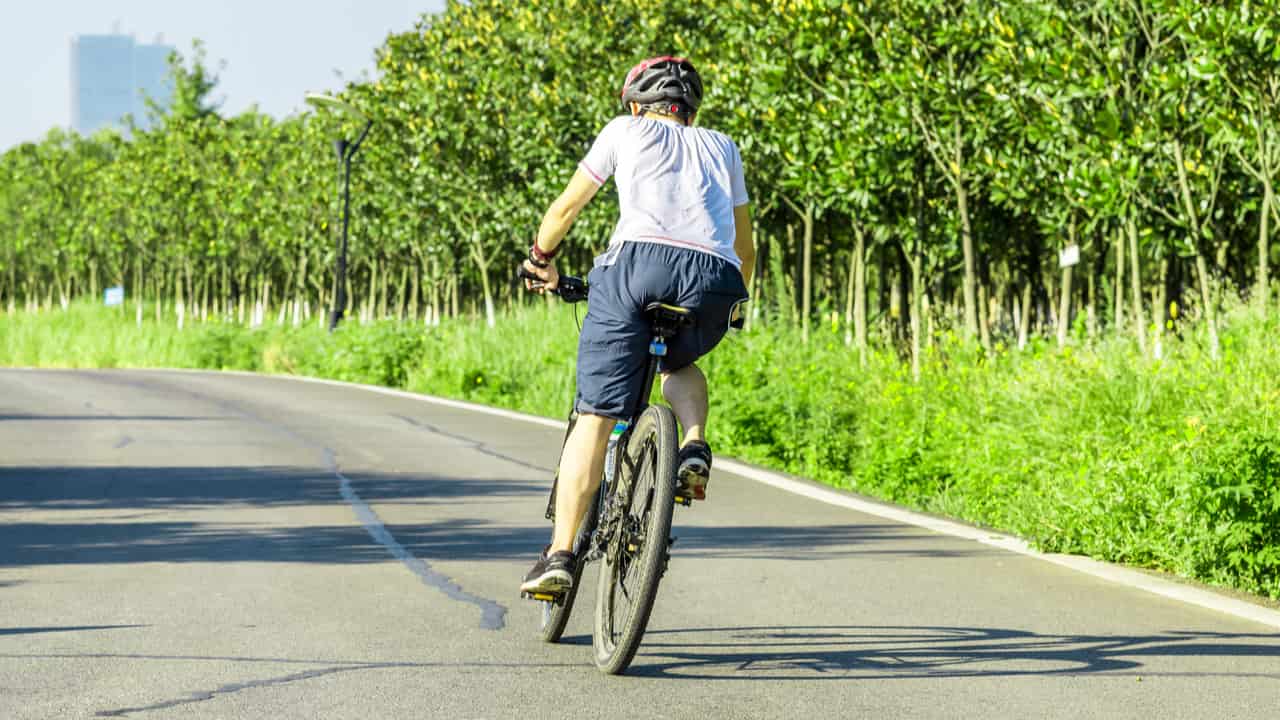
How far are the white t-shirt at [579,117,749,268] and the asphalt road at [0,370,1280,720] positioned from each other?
1.45 meters

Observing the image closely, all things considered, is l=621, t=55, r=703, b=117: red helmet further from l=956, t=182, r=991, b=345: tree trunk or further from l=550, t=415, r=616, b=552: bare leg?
l=956, t=182, r=991, b=345: tree trunk

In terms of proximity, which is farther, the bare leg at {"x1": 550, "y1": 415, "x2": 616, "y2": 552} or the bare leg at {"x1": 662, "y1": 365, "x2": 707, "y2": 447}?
the bare leg at {"x1": 662, "y1": 365, "x2": 707, "y2": 447}

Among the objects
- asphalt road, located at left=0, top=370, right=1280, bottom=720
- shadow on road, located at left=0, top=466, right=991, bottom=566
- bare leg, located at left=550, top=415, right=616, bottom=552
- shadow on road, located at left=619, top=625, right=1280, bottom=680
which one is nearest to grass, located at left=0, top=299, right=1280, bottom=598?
asphalt road, located at left=0, top=370, right=1280, bottom=720

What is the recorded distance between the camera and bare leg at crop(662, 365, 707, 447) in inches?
217

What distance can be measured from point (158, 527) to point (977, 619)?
489cm

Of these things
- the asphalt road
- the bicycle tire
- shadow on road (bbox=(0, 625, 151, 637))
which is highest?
the bicycle tire

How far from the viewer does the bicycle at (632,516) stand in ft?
16.6

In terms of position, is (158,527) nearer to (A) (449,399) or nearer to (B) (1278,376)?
(B) (1278,376)

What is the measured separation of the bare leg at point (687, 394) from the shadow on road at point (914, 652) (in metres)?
0.82

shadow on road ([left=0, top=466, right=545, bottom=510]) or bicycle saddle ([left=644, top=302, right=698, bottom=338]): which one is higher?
bicycle saddle ([left=644, top=302, right=698, bottom=338])

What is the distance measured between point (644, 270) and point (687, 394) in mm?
513

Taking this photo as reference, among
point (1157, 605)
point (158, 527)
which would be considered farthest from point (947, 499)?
point (158, 527)

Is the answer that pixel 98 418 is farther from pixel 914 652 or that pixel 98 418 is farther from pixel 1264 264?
pixel 914 652

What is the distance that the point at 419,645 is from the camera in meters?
5.82
